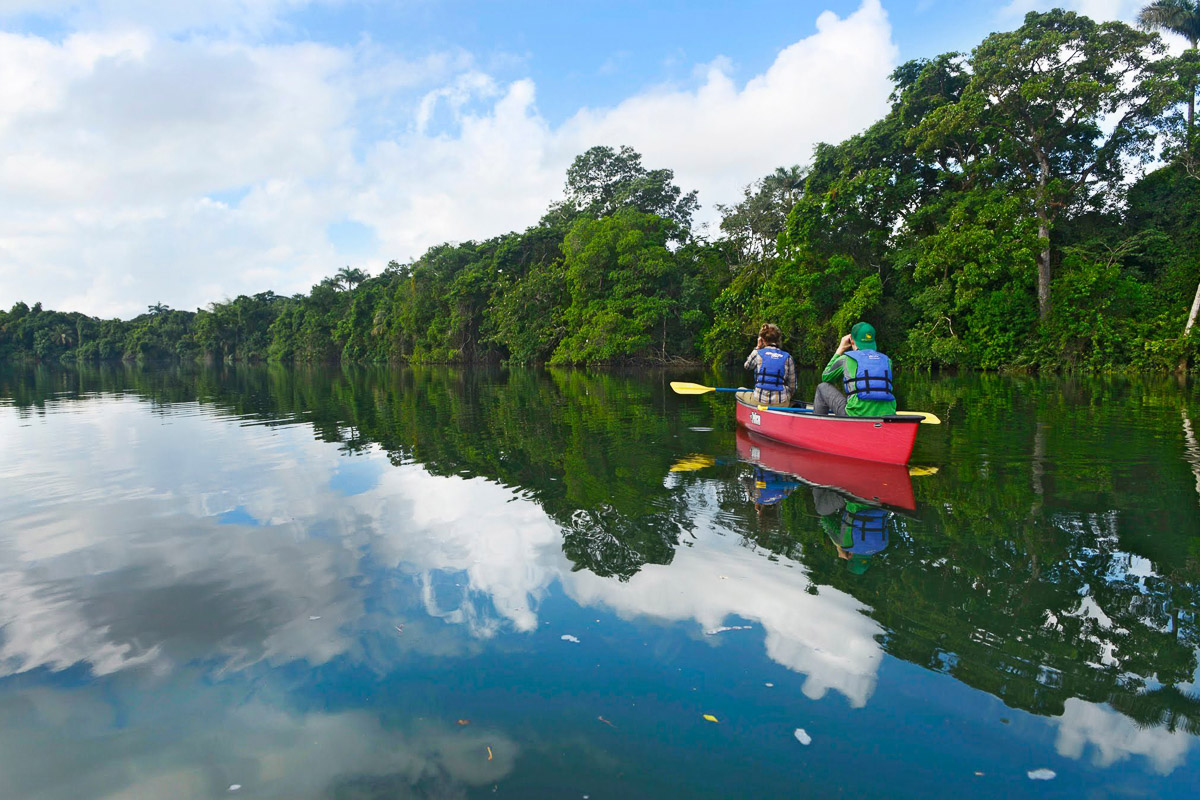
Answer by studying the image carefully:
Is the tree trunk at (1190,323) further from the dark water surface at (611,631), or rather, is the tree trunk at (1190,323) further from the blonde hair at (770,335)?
the blonde hair at (770,335)

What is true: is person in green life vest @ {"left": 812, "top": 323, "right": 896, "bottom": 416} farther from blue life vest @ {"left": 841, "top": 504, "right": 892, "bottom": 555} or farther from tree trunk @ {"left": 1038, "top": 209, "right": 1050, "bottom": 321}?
tree trunk @ {"left": 1038, "top": 209, "right": 1050, "bottom": 321}

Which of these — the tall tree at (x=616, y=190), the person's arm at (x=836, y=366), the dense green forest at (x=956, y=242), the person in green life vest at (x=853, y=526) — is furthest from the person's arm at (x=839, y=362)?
the tall tree at (x=616, y=190)

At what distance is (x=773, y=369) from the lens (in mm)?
9266

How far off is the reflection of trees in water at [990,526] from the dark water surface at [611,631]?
30mm

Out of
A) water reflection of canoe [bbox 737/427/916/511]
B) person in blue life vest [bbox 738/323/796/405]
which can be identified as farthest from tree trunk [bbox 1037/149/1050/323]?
water reflection of canoe [bbox 737/427/916/511]

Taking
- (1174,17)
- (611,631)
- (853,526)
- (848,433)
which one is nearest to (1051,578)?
(853,526)

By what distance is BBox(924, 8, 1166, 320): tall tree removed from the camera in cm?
1983

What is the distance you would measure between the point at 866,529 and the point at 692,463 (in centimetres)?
286

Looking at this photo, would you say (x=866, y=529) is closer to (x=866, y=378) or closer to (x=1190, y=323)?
(x=866, y=378)

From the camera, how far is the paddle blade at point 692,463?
24.3 ft

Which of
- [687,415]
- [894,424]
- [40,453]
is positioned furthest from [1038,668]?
[40,453]

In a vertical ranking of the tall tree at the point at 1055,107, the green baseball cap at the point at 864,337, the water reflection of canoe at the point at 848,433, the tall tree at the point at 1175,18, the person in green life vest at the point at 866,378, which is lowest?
the water reflection of canoe at the point at 848,433

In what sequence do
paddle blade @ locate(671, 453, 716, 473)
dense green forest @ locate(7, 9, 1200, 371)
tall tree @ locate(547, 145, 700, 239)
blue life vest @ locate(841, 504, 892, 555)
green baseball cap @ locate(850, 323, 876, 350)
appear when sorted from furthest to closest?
tall tree @ locate(547, 145, 700, 239), dense green forest @ locate(7, 9, 1200, 371), paddle blade @ locate(671, 453, 716, 473), green baseball cap @ locate(850, 323, 876, 350), blue life vest @ locate(841, 504, 892, 555)

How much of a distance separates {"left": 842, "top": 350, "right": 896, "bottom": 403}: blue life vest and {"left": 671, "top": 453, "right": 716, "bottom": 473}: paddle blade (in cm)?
191
